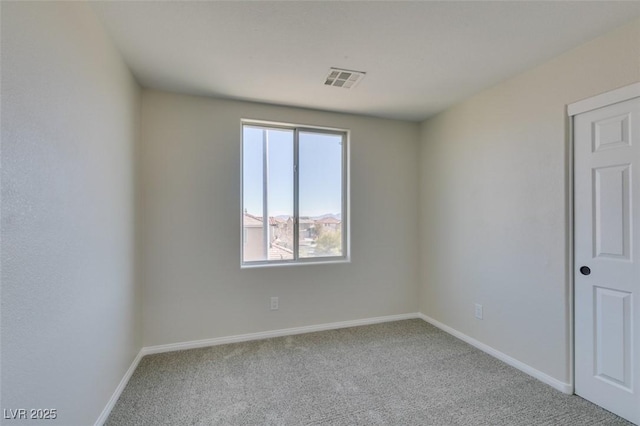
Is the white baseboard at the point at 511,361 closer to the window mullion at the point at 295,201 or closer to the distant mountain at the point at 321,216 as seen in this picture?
the distant mountain at the point at 321,216

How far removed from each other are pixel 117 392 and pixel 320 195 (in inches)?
96.2

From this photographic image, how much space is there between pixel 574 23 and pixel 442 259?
2.30 meters

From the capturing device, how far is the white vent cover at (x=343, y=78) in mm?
2395

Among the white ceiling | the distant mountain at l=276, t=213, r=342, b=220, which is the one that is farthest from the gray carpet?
the white ceiling

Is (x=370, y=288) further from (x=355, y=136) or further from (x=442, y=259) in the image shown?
(x=355, y=136)

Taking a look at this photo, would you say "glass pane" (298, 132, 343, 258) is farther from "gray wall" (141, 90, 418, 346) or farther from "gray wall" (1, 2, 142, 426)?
"gray wall" (1, 2, 142, 426)

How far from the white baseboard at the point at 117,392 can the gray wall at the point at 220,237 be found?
0.26 metres

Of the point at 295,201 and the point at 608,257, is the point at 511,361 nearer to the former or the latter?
the point at 608,257

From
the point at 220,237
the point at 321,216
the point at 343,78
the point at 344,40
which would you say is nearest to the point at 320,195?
the point at 321,216

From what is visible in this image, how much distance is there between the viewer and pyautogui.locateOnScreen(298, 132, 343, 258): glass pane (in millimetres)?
3332

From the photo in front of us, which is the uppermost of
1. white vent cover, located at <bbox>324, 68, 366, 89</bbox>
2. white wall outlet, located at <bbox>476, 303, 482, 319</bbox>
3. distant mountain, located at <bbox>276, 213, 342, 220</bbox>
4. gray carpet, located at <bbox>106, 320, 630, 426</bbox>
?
white vent cover, located at <bbox>324, 68, 366, 89</bbox>

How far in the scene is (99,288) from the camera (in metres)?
1.78

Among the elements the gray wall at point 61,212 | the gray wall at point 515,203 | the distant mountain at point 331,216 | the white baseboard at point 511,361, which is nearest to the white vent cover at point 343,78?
the gray wall at point 515,203

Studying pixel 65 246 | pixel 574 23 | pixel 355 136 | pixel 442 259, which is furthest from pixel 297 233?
pixel 574 23
